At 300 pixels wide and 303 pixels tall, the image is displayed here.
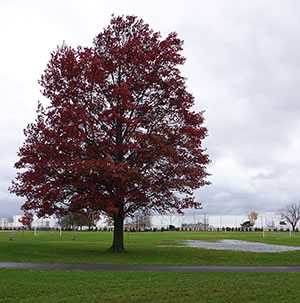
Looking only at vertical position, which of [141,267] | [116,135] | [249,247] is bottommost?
[249,247]

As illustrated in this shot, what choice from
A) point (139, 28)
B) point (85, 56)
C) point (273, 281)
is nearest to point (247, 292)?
point (273, 281)

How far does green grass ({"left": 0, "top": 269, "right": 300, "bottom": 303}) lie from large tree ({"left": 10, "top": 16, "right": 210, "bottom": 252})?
736cm

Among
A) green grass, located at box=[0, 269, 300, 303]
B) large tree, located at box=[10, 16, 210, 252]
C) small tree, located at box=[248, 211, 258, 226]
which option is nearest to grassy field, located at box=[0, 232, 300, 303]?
green grass, located at box=[0, 269, 300, 303]

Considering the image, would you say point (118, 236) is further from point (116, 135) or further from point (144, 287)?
point (144, 287)

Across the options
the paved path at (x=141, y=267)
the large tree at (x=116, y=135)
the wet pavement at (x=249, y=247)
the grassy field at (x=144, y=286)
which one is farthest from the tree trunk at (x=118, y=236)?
the grassy field at (x=144, y=286)

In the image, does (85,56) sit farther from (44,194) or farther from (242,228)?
(242,228)

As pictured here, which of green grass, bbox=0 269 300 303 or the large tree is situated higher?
the large tree

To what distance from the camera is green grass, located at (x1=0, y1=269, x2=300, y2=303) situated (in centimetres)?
1028

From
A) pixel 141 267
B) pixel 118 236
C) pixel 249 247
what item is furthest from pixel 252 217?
pixel 141 267

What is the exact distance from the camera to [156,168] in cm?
2355

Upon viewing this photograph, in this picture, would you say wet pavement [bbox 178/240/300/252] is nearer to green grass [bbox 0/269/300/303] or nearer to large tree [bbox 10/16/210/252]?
large tree [bbox 10/16/210/252]

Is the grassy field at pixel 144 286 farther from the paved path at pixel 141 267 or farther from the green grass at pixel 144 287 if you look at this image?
the paved path at pixel 141 267

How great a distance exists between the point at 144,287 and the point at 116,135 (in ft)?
44.5

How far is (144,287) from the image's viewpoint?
38.4 feet
